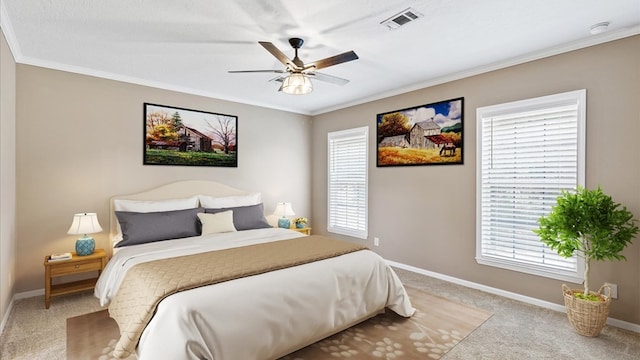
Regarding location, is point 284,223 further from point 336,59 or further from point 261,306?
point 336,59

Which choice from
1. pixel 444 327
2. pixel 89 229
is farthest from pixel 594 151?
pixel 89 229

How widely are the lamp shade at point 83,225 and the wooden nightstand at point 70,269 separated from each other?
270 mm

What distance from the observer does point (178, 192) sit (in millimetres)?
4375

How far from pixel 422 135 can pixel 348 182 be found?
156 cm

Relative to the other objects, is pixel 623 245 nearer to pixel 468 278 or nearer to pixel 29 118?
pixel 468 278

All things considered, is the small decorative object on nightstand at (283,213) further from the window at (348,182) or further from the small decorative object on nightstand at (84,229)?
the small decorative object on nightstand at (84,229)

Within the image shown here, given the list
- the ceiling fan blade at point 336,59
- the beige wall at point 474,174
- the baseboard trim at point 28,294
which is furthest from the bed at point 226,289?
the ceiling fan blade at point 336,59

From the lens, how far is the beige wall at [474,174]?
2.79 meters

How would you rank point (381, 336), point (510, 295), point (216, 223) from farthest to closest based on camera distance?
point (216, 223), point (510, 295), point (381, 336)

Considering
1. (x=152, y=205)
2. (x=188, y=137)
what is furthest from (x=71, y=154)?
(x=188, y=137)

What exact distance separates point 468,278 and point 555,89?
229 cm

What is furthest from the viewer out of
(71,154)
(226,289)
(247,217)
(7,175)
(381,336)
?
(247,217)

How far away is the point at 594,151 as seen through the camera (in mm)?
2947

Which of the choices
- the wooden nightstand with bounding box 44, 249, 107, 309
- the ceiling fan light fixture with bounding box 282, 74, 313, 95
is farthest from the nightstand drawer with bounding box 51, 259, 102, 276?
the ceiling fan light fixture with bounding box 282, 74, 313, 95
